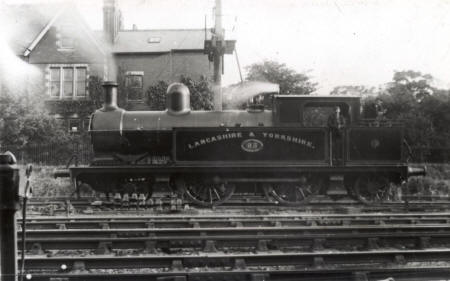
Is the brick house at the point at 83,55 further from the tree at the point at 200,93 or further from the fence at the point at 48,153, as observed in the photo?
the fence at the point at 48,153

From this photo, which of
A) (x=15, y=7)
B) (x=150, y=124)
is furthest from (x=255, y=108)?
(x=15, y=7)

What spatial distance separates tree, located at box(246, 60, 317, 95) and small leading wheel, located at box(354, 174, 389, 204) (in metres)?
18.2

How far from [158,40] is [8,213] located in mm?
25303

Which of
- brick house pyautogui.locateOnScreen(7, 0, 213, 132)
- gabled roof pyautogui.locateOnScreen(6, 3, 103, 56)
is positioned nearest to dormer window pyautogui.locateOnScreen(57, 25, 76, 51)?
brick house pyautogui.locateOnScreen(7, 0, 213, 132)

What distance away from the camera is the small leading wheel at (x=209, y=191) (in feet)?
34.4

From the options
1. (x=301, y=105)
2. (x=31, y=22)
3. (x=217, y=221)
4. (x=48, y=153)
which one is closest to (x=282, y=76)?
(x=31, y=22)

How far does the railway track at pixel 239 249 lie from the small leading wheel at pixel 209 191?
1.78 meters

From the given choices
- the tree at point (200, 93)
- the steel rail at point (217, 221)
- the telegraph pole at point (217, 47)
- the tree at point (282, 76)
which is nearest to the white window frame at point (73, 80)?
the tree at point (200, 93)

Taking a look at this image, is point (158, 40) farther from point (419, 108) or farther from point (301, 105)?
point (301, 105)

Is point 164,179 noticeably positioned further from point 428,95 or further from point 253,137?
point 428,95

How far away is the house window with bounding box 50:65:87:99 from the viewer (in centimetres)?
2559

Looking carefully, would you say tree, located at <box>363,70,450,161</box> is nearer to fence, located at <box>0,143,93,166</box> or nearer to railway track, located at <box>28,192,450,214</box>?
railway track, located at <box>28,192,450,214</box>

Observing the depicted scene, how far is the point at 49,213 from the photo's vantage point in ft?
33.1

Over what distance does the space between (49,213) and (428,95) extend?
72.6 feet
